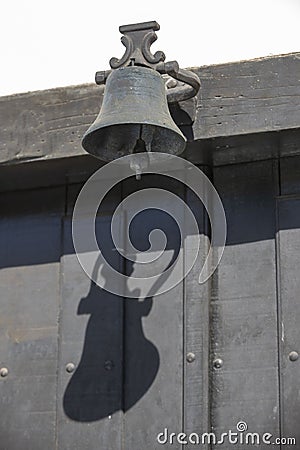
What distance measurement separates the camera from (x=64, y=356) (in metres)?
3.35

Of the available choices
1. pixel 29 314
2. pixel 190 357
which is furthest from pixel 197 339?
pixel 29 314

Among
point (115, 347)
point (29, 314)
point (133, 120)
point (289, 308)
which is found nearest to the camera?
point (133, 120)

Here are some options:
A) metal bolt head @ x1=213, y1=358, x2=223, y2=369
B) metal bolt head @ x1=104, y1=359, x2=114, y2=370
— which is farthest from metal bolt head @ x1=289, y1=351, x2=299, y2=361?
metal bolt head @ x1=104, y1=359, x2=114, y2=370

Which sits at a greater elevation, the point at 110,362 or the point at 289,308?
the point at 289,308

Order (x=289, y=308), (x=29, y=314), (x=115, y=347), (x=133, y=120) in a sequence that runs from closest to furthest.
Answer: (x=133, y=120)
(x=289, y=308)
(x=115, y=347)
(x=29, y=314)

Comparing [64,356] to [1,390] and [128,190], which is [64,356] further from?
[128,190]

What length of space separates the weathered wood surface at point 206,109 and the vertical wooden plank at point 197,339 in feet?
0.80

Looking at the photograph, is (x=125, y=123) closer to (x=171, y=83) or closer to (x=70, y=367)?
(x=171, y=83)

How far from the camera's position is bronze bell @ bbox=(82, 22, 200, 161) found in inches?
122

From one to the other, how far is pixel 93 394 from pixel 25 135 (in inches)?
24.2

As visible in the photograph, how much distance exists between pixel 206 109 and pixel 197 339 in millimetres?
508

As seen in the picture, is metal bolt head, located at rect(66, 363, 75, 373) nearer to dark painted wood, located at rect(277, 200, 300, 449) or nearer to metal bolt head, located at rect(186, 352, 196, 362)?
metal bolt head, located at rect(186, 352, 196, 362)

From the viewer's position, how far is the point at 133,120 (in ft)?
10.1

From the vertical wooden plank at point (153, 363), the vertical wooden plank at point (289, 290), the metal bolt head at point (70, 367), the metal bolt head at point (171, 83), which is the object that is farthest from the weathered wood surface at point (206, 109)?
the metal bolt head at point (70, 367)
